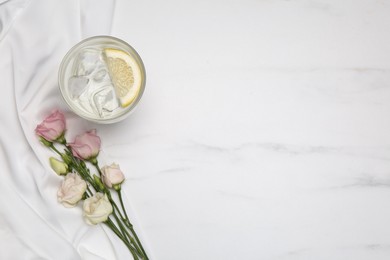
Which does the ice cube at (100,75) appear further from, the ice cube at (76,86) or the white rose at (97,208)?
the white rose at (97,208)

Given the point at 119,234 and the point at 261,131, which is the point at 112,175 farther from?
the point at 261,131

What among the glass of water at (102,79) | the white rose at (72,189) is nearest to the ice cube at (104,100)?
the glass of water at (102,79)

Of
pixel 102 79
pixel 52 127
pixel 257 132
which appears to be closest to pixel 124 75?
pixel 102 79

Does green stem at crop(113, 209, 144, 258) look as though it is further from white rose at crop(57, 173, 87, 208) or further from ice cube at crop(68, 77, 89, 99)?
ice cube at crop(68, 77, 89, 99)

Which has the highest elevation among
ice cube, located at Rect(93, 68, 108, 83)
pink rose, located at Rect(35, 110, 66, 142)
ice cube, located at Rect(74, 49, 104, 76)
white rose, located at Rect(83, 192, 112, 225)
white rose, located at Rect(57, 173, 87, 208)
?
ice cube, located at Rect(74, 49, 104, 76)

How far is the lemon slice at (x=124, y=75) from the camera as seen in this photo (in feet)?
3.24

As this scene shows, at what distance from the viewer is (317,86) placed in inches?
42.8

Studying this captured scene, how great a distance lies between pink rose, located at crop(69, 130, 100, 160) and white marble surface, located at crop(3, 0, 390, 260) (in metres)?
0.05

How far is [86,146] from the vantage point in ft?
3.22

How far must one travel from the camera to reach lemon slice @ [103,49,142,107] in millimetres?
987

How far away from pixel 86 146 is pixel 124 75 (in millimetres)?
137

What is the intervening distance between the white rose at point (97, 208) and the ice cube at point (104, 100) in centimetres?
14

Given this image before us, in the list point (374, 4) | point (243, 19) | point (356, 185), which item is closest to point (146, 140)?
point (243, 19)

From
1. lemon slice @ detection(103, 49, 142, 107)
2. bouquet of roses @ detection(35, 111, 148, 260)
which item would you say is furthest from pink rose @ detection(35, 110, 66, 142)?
lemon slice @ detection(103, 49, 142, 107)
